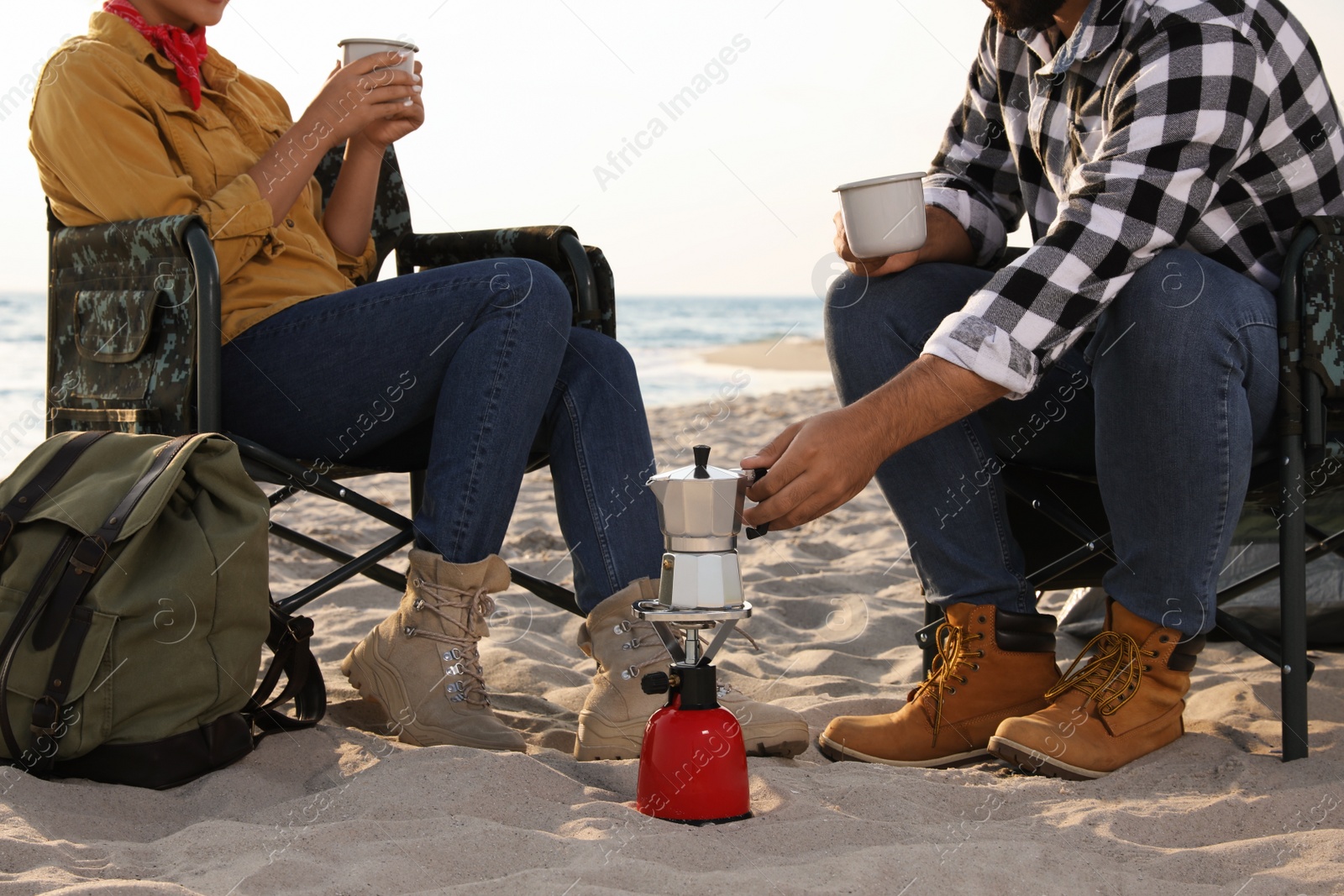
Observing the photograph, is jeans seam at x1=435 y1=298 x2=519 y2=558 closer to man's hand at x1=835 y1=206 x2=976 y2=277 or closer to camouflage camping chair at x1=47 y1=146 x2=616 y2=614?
camouflage camping chair at x1=47 y1=146 x2=616 y2=614

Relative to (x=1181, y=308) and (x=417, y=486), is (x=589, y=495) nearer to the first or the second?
(x=417, y=486)

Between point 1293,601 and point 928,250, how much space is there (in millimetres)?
831

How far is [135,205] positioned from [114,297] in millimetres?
153

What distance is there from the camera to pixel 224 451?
65.0 inches

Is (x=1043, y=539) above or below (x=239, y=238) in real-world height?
below

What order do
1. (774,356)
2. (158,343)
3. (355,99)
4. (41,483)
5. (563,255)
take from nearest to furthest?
1. (41,483)
2. (158,343)
3. (355,99)
4. (563,255)
5. (774,356)

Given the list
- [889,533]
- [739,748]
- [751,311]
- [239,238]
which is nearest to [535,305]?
[239,238]

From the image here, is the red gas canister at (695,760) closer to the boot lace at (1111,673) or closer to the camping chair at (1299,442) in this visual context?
the boot lace at (1111,673)

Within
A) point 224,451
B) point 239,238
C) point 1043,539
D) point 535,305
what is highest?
point 239,238

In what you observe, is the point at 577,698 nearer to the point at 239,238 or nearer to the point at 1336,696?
the point at 239,238

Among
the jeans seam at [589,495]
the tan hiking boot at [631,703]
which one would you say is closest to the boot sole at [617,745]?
the tan hiking boot at [631,703]

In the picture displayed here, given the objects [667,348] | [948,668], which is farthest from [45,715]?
[667,348]

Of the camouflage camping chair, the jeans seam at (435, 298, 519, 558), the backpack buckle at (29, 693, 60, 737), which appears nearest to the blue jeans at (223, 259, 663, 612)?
the jeans seam at (435, 298, 519, 558)

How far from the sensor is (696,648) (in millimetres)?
1438
